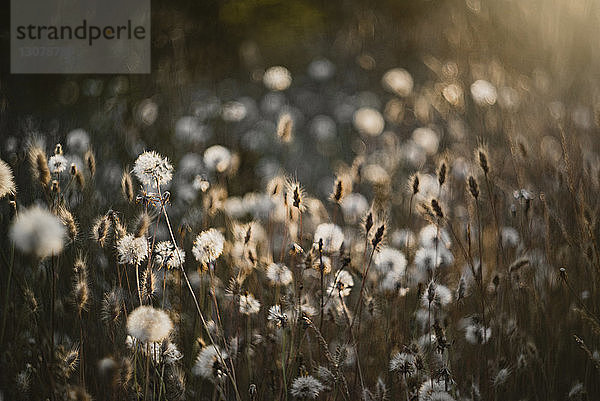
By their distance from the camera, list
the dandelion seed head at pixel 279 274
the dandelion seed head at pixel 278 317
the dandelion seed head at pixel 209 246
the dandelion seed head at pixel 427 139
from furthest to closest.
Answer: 1. the dandelion seed head at pixel 427 139
2. the dandelion seed head at pixel 279 274
3. the dandelion seed head at pixel 209 246
4. the dandelion seed head at pixel 278 317

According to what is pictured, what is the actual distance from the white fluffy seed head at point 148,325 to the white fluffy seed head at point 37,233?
17cm

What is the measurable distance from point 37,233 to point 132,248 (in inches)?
7.9

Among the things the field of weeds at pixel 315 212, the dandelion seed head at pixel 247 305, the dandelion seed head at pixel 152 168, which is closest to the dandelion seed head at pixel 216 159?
the field of weeds at pixel 315 212

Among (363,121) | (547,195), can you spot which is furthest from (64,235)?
(363,121)

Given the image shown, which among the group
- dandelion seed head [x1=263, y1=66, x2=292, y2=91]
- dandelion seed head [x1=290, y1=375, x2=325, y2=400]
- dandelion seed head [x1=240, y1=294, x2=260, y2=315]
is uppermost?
dandelion seed head [x1=263, y1=66, x2=292, y2=91]

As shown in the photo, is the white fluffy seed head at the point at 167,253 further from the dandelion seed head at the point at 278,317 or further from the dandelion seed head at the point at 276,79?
the dandelion seed head at the point at 276,79

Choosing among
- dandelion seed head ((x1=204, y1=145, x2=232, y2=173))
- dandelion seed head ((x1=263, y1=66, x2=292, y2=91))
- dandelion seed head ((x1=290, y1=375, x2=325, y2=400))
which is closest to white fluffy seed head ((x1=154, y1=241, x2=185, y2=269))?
dandelion seed head ((x1=290, y1=375, x2=325, y2=400))

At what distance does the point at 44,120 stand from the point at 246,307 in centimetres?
174

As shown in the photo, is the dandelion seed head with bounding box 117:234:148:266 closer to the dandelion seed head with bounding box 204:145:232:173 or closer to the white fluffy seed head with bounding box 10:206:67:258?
the white fluffy seed head with bounding box 10:206:67:258

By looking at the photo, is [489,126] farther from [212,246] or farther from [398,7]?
[212,246]

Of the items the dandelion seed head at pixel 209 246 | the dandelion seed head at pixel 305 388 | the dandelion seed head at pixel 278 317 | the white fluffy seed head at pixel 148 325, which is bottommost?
the dandelion seed head at pixel 305 388

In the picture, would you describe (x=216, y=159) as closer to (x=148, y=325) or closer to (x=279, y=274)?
(x=279, y=274)

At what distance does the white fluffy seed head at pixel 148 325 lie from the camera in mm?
934

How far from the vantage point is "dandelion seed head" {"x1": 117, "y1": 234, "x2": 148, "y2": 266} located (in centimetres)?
111
